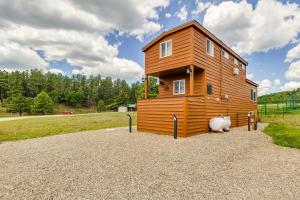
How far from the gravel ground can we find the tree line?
109ft

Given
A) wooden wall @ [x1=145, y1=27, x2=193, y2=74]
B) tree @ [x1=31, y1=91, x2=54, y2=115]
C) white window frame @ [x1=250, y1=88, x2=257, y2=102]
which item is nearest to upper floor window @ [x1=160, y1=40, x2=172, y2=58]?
wooden wall @ [x1=145, y1=27, x2=193, y2=74]

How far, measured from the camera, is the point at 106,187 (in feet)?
10.1

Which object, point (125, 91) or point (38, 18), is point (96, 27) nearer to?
point (38, 18)

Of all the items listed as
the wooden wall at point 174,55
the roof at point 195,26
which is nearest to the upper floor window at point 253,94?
the roof at point 195,26

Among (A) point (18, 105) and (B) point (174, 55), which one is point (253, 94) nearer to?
(B) point (174, 55)

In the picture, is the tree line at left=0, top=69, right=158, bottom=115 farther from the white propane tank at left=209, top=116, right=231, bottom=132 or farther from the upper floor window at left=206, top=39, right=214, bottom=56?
the white propane tank at left=209, top=116, right=231, bottom=132

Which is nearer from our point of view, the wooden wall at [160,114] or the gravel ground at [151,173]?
the gravel ground at [151,173]

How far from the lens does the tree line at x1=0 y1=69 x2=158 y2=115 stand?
41531mm

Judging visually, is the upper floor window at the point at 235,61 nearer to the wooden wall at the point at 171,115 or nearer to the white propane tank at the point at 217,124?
the white propane tank at the point at 217,124

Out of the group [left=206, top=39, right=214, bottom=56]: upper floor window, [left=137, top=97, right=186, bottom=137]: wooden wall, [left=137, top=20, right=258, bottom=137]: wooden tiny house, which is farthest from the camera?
[left=206, top=39, right=214, bottom=56]: upper floor window

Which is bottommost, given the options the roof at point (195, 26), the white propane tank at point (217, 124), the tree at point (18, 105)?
the white propane tank at point (217, 124)

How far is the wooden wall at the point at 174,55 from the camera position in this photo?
9367 millimetres

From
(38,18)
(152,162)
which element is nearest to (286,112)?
(152,162)

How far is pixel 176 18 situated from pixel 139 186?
12.0 metres
